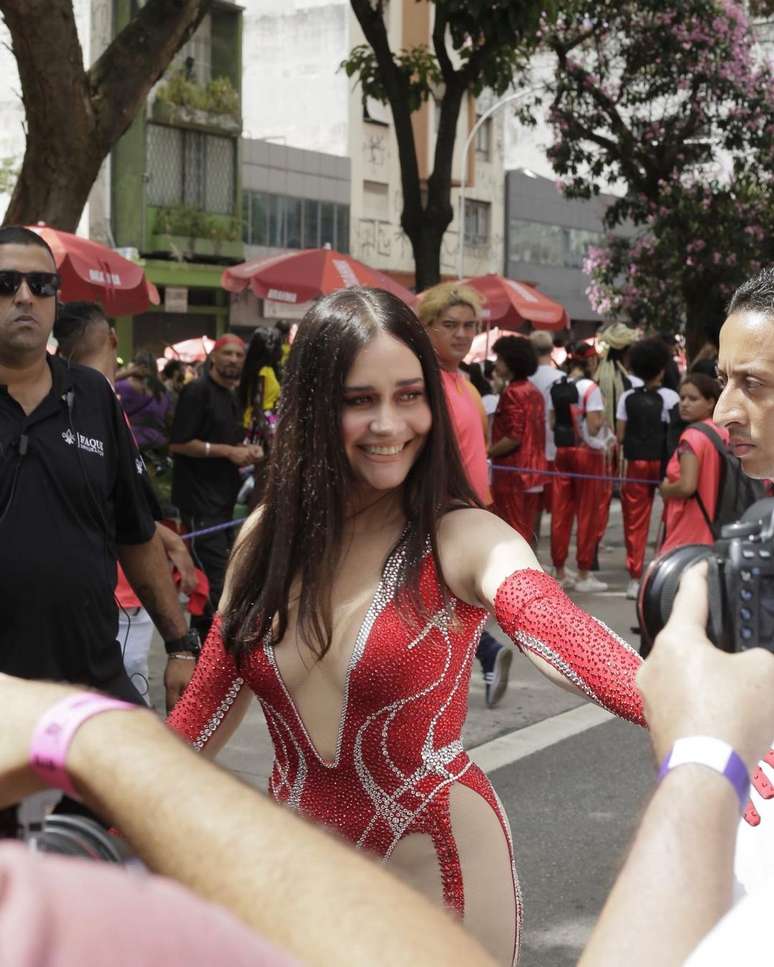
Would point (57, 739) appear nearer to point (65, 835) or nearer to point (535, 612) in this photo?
point (65, 835)

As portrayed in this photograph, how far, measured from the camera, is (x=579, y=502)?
36.1ft

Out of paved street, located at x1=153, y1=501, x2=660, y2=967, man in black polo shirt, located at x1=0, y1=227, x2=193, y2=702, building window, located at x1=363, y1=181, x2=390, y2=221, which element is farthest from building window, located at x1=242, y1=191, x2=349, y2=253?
man in black polo shirt, located at x1=0, y1=227, x2=193, y2=702

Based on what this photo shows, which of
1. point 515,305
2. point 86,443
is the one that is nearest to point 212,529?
point 86,443

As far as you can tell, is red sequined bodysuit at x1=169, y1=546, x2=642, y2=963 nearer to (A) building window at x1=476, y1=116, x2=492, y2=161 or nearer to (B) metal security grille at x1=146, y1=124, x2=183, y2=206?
(B) metal security grille at x1=146, y1=124, x2=183, y2=206

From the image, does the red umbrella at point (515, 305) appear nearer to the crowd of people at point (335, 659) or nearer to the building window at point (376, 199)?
the crowd of people at point (335, 659)

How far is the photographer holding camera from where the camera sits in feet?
3.75

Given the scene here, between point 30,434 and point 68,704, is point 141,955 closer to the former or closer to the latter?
point 68,704

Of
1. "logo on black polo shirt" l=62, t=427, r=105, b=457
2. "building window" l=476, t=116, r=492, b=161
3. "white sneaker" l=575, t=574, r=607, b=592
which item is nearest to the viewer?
"logo on black polo shirt" l=62, t=427, r=105, b=457

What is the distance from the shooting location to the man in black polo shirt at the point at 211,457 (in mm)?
8164

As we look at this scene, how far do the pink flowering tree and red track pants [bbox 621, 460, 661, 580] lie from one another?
8.54m

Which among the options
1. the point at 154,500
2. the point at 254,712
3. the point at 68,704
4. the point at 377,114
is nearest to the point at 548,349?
the point at 254,712

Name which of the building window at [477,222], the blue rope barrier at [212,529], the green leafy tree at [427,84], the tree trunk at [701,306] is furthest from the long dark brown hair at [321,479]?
the building window at [477,222]

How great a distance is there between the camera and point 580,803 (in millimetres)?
5594

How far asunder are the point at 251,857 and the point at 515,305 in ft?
45.5
